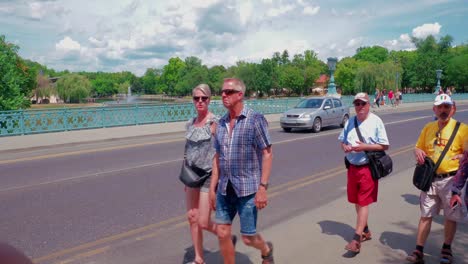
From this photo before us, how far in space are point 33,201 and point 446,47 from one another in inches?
3665

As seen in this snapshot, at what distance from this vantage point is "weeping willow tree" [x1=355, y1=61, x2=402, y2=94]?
68125mm

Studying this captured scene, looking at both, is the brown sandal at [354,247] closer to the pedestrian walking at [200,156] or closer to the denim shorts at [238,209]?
the denim shorts at [238,209]

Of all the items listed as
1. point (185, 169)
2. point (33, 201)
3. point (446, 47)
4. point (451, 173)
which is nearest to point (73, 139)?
point (33, 201)

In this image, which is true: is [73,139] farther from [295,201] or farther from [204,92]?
[204,92]

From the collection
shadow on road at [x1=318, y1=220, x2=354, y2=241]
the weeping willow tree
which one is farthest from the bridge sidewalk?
the weeping willow tree

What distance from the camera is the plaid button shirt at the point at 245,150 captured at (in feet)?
10.9

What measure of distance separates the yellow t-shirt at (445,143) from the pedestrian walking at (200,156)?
2.15 metres

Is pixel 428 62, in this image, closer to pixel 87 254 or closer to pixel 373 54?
pixel 373 54

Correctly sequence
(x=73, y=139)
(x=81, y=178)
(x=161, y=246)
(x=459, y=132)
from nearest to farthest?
(x=459, y=132) → (x=161, y=246) → (x=81, y=178) → (x=73, y=139)

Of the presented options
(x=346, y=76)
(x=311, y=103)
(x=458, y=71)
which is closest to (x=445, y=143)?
(x=311, y=103)

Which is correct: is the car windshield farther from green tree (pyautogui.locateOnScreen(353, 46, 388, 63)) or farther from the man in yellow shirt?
green tree (pyautogui.locateOnScreen(353, 46, 388, 63))

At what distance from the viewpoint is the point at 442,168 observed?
12.7 ft

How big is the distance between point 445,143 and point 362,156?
2.77 feet

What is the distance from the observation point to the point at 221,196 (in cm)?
345
